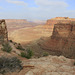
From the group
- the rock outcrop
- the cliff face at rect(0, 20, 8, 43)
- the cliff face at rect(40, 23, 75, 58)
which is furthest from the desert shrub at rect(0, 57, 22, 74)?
the cliff face at rect(40, 23, 75, 58)

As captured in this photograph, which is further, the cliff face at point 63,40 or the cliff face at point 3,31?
the cliff face at point 63,40

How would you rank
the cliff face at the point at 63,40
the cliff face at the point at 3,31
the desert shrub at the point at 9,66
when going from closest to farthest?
the desert shrub at the point at 9,66 → the cliff face at the point at 3,31 → the cliff face at the point at 63,40

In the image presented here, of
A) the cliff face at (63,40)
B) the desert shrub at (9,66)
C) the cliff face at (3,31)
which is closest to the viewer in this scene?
the desert shrub at (9,66)

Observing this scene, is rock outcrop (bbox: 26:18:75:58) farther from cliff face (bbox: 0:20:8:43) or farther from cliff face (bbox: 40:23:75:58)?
cliff face (bbox: 0:20:8:43)

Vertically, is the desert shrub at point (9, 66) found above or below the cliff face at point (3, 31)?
below

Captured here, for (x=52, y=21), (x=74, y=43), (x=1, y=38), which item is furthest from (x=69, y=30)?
(x=52, y=21)

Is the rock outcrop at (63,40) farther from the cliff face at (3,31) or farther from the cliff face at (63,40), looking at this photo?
the cliff face at (3,31)

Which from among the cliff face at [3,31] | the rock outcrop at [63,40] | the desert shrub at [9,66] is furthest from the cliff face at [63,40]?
the desert shrub at [9,66]

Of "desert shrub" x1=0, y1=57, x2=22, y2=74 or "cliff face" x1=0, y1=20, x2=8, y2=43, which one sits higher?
"cliff face" x1=0, y1=20, x2=8, y2=43

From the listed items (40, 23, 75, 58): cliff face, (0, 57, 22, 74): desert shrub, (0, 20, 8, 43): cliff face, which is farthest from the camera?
(40, 23, 75, 58): cliff face

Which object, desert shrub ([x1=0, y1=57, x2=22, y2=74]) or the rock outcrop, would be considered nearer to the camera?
desert shrub ([x1=0, y1=57, x2=22, y2=74])

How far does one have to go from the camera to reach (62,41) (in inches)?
983

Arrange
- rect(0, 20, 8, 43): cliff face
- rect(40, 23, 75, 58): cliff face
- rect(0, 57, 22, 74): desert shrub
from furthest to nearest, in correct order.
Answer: rect(40, 23, 75, 58): cliff face < rect(0, 20, 8, 43): cliff face < rect(0, 57, 22, 74): desert shrub

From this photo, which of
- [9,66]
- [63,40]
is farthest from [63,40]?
[9,66]
